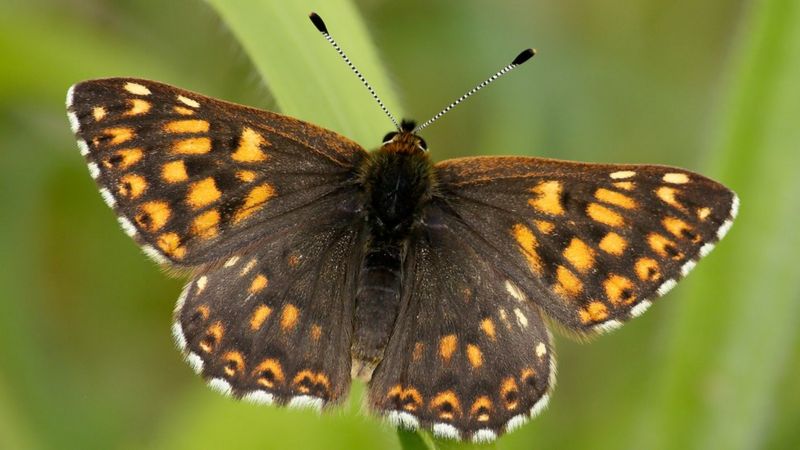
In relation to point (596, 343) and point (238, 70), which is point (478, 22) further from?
point (596, 343)

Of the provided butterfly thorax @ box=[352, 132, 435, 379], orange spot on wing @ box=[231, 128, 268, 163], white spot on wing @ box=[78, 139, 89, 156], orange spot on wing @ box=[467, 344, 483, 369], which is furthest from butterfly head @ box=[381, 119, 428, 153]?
white spot on wing @ box=[78, 139, 89, 156]

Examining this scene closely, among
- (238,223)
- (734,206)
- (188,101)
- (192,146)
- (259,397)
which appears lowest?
(734,206)

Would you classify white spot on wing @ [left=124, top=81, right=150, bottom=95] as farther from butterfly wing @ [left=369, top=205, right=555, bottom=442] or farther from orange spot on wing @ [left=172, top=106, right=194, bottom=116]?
butterfly wing @ [left=369, top=205, right=555, bottom=442]

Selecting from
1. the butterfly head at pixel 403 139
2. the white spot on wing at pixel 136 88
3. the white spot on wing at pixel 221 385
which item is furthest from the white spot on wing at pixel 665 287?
the white spot on wing at pixel 136 88

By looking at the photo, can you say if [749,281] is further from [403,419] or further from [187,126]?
[187,126]

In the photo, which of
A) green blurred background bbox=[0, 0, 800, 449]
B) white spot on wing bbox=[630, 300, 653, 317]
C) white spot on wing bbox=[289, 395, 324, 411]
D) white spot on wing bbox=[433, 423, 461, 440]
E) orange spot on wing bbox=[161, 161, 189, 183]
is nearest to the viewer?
white spot on wing bbox=[433, 423, 461, 440]

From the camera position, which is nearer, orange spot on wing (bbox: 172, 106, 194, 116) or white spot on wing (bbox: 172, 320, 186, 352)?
white spot on wing (bbox: 172, 320, 186, 352)

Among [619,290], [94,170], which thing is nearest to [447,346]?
[619,290]
